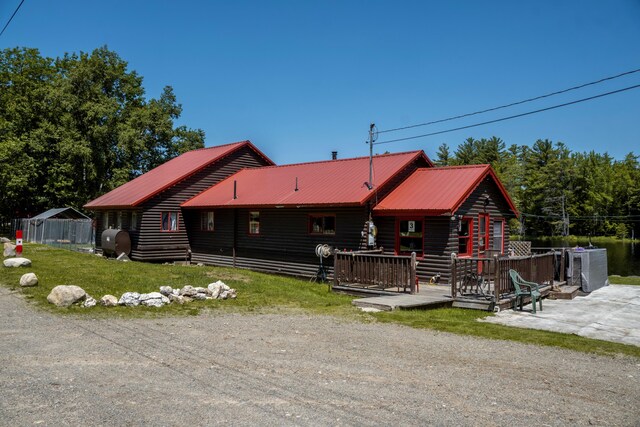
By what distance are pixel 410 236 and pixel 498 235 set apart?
4179mm

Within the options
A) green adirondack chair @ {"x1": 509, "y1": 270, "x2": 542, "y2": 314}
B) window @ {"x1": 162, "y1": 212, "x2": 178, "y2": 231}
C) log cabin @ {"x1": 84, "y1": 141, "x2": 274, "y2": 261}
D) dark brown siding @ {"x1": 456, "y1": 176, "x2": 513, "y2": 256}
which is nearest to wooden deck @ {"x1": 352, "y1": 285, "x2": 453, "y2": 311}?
green adirondack chair @ {"x1": 509, "y1": 270, "x2": 542, "y2": 314}

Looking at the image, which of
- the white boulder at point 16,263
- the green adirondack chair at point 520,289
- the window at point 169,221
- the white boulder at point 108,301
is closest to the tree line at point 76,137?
the window at point 169,221

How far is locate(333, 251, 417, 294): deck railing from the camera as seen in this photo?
14281 millimetres

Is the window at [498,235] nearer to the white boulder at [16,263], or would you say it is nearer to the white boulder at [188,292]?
the white boulder at [188,292]

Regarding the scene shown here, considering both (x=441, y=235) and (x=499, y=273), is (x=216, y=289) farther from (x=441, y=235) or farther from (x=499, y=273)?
(x=441, y=235)

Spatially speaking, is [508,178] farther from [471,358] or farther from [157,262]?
[471,358]

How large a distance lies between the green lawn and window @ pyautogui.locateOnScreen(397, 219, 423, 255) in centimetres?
315

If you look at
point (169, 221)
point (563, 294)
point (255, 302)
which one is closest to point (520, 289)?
point (563, 294)

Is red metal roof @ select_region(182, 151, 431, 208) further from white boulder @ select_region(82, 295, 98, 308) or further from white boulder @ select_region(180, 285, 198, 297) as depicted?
white boulder @ select_region(82, 295, 98, 308)

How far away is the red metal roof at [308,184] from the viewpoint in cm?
1895

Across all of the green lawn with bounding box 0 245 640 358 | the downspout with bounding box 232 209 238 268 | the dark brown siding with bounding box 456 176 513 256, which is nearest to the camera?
the green lawn with bounding box 0 245 640 358

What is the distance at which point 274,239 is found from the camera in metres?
21.2

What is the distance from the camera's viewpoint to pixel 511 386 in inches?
256

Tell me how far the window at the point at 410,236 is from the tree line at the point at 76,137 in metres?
30.4
